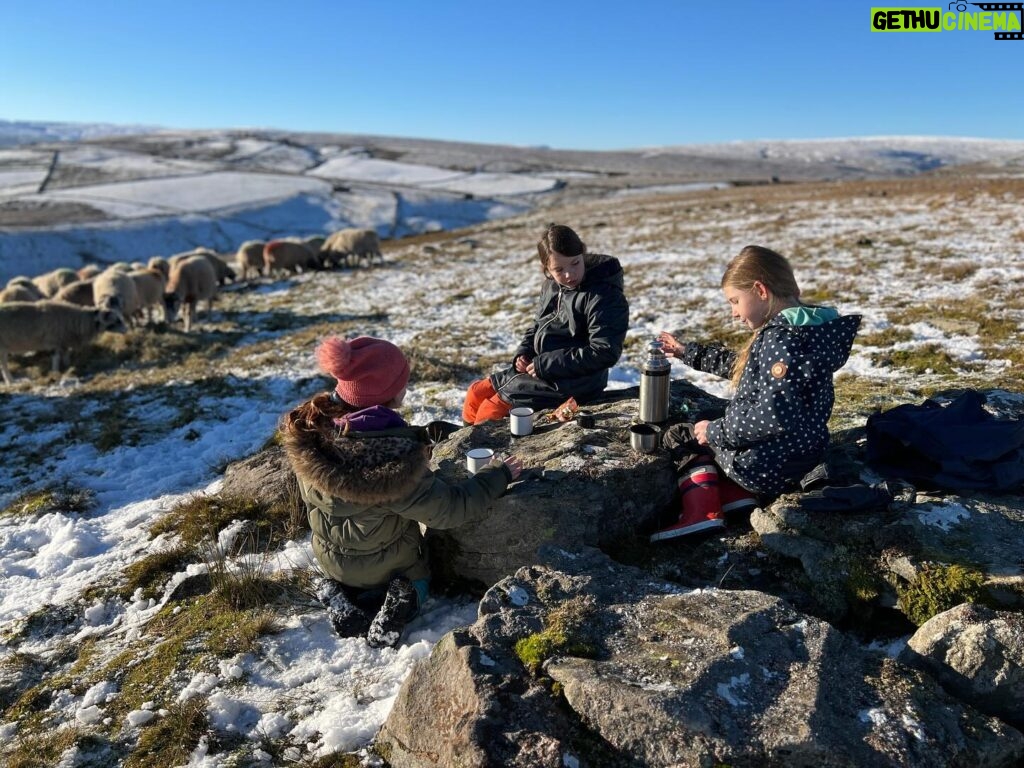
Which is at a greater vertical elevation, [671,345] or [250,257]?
[250,257]

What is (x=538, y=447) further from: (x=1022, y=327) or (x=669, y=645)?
(x=1022, y=327)

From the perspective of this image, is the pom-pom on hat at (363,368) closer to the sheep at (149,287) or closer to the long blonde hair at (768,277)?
the long blonde hair at (768,277)

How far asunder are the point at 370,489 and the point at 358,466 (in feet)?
0.48

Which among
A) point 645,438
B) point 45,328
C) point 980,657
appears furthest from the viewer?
point 45,328

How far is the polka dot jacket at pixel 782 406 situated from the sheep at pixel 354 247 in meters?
24.5

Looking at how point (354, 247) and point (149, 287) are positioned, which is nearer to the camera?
point (149, 287)

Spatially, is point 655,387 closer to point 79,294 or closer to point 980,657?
point 980,657

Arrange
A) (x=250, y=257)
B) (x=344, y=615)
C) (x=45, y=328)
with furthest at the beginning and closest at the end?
(x=250, y=257) < (x=45, y=328) < (x=344, y=615)

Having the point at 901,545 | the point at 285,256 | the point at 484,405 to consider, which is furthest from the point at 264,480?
the point at 285,256

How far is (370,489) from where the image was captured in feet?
11.3

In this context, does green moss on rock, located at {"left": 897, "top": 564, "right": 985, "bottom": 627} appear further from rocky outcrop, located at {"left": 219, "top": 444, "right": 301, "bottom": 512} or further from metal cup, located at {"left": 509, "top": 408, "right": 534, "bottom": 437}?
rocky outcrop, located at {"left": 219, "top": 444, "right": 301, "bottom": 512}

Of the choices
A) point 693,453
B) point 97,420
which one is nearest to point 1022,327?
point 693,453

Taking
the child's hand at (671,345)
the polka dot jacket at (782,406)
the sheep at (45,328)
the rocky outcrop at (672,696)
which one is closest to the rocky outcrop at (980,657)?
the rocky outcrop at (672,696)

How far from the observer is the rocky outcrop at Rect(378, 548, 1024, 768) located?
7.82 feet
